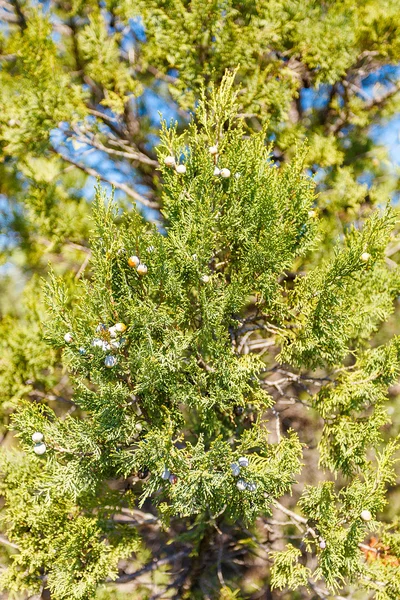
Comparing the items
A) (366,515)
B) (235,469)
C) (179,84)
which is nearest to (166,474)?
(235,469)

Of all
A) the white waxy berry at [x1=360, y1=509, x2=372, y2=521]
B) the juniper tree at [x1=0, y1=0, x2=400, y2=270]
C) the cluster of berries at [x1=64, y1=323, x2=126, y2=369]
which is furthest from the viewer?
the juniper tree at [x1=0, y1=0, x2=400, y2=270]

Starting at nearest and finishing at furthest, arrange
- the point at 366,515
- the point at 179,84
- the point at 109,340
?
the point at 109,340 → the point at 366,515 → the point at 179,84

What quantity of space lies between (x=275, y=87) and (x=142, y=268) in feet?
6.89

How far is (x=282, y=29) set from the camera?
3.18m

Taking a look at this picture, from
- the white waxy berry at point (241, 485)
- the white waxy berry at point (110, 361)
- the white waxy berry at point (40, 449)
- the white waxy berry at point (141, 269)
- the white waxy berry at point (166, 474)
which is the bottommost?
the white waxy berry at point (40, 449)

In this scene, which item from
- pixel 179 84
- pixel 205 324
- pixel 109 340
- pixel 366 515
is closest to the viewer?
pixel 109 340

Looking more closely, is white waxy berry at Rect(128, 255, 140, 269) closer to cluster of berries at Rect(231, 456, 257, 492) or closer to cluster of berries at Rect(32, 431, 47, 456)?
cluster of berries at Rect(32, 431, 47, 456)

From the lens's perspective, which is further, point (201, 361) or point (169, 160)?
point (201, 361)

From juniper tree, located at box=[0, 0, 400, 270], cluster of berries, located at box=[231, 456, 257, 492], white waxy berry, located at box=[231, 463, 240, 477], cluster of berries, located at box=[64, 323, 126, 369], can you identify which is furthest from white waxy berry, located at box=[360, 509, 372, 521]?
juniper tree, located at box=[0, 0, 400, 270]

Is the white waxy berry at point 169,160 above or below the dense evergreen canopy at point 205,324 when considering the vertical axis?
above

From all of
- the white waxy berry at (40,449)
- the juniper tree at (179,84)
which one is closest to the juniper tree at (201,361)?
the white waxy berry at (40,449)

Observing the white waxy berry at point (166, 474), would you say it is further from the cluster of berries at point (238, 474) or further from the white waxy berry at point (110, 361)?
the white waxy berry at point (110, 361)

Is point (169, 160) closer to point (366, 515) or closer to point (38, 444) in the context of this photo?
point (38, 444)

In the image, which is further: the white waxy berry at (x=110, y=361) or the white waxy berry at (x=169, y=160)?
the white waxy berry at (x=169, y=160)
